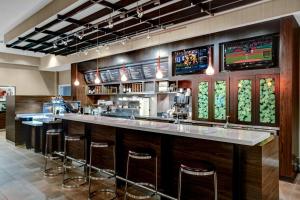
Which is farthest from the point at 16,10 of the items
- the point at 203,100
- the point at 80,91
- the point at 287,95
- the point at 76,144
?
the point at 287,95

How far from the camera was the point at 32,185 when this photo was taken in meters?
3.98

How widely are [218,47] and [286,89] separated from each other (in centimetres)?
173

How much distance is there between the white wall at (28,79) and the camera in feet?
35.2

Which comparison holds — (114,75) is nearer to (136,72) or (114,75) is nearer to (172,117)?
(136,72)

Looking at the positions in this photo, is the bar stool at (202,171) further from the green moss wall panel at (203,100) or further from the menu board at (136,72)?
the menu board at (136,72)

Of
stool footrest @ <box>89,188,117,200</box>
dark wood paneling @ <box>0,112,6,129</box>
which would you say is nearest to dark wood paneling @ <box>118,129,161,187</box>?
stool footrest @ <box>89,188,117,200</box>

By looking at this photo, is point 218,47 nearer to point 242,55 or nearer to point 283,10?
point 242,55

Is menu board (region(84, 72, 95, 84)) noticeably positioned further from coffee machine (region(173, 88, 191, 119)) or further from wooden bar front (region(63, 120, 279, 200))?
wooden bar front (region(63, 120, 279, 200))

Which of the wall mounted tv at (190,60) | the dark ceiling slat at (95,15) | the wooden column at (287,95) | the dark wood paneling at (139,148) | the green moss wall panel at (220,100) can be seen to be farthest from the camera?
the wall mounted tv at (190,60)

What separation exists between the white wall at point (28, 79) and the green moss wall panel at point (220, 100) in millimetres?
9795

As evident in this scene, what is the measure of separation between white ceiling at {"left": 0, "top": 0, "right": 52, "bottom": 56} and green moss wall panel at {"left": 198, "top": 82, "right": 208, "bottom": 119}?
13.2 feet

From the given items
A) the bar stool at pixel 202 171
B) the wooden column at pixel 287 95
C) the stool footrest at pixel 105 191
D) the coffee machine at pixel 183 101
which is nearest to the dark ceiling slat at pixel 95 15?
the coffee machine at pixel 183 101

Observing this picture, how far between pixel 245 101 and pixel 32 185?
447 cm

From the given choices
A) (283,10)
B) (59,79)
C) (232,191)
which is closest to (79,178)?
(232,191)
